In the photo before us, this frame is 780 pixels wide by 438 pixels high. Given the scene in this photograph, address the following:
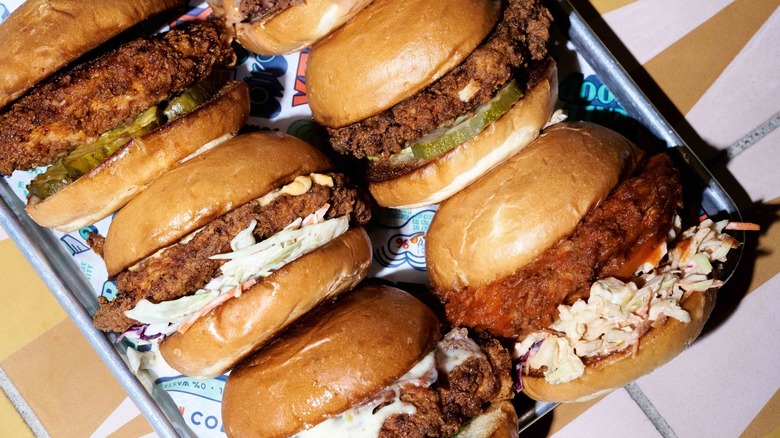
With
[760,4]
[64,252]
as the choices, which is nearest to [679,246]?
[760,4]

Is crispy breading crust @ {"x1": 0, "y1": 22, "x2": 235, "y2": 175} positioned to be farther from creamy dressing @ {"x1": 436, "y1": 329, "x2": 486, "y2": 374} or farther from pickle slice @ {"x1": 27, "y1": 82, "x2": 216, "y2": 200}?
creamy dressing @ {"x1": 436, "y1": 329, "x2": 486, "y2": 374}

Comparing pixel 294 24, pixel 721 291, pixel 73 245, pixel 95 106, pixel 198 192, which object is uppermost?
pixel 95 106

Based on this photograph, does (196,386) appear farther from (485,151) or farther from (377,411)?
(485,151)

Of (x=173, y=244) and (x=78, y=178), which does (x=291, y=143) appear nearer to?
(x=173, y=244)

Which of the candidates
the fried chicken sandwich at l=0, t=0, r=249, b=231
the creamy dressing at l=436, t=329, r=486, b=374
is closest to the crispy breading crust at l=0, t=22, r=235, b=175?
the fried chicken sandwich at l=0, t=0, r=249, b=231

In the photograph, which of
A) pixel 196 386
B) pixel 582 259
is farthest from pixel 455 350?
pixel 196 386

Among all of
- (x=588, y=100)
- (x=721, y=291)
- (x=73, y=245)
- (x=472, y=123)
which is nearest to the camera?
(x=472, y=123)

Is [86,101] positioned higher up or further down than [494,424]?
higher up
